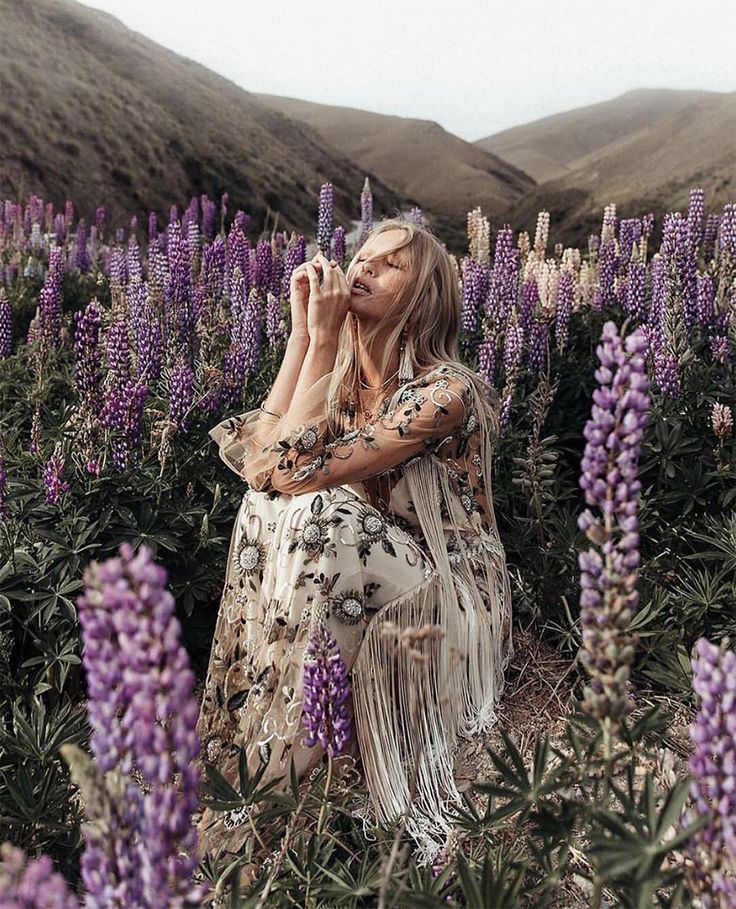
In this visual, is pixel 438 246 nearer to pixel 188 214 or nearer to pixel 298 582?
pixel 298 582

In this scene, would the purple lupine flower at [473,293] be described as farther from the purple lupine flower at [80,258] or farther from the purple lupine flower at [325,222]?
the purple lupine flower at [80,258]

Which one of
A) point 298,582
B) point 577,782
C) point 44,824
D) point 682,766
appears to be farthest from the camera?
point 682,766

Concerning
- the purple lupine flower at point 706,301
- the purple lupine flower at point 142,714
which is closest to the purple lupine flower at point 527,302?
the purple lupine flower at point 706,301

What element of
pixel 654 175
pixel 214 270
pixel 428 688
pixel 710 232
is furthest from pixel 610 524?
pixel 654 175

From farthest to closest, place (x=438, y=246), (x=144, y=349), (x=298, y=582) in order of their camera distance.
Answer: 1. (x=144, y=349)
2. (x=438, y=246)
3. (x=298, y=582)

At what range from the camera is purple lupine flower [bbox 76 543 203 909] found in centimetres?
95

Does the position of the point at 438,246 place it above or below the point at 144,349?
above

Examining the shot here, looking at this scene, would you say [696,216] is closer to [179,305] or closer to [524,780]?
[179,305]

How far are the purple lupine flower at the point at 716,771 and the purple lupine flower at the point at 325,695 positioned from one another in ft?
2.25

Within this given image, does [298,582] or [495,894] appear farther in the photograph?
[298,582]

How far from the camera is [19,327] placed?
6.97 metres

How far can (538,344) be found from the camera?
434 centimetres

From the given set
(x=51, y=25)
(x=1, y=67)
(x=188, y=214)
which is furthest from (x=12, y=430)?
(x=51, y=25)

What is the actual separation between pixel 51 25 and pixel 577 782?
32.2 meters
